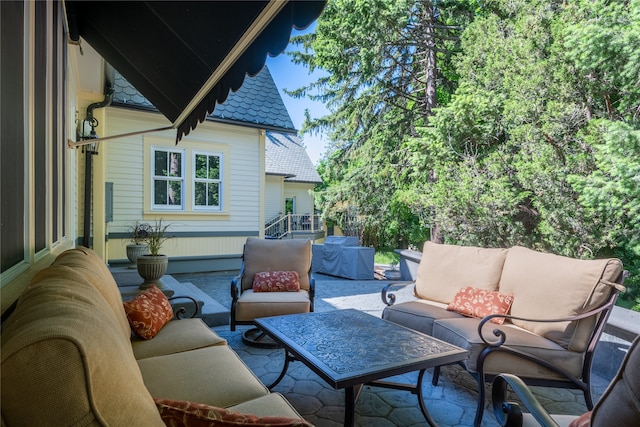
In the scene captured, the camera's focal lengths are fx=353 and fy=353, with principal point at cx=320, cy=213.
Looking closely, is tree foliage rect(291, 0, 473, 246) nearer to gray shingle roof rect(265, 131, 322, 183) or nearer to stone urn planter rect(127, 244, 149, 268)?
gray shingle roof rect(265, 131, 322, 183)

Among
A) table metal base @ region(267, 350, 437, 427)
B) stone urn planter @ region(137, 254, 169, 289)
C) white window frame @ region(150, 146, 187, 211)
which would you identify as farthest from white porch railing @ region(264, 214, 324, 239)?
table metal base @ region(267, 350, 437, 427)

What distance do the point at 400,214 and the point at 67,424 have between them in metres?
11.7

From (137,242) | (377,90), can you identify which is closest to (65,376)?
(137,242)

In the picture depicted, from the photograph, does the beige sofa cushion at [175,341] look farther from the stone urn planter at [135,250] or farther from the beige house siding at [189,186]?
the beige house siding at [189,186]

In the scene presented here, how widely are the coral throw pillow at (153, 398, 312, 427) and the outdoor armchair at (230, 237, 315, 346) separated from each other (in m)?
2.63

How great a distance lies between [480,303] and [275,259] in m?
2.48

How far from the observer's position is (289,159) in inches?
760

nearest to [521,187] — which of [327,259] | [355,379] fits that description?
[327,259]

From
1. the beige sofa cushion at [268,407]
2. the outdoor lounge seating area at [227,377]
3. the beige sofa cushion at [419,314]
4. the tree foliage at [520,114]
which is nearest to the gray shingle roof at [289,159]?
the tree foliage at [520,114]

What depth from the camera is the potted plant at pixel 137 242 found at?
6590 mm

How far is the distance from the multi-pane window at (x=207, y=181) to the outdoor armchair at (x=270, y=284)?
428 cm

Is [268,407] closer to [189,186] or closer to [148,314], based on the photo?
[148,314]

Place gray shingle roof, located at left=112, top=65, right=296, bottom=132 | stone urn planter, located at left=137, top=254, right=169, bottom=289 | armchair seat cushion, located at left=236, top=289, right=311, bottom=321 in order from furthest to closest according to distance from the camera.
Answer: gray shingle roof, located at left=112, top=65, right=296, bottom=132 < stone urn planter, located at left=137, top=254, right=169, bottom=289 < armchair seat cushion, located at left=236, top=289, right=311, bottom=321

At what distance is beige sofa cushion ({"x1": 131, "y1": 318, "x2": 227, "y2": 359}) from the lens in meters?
2.39
